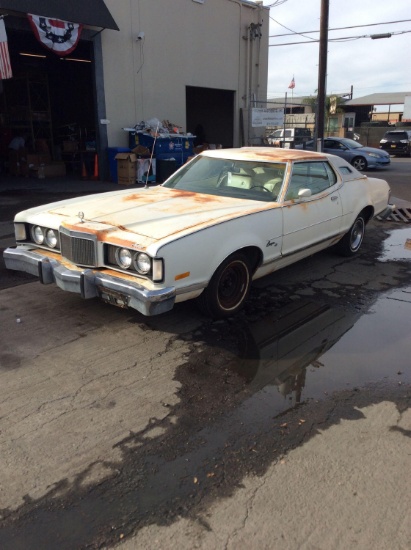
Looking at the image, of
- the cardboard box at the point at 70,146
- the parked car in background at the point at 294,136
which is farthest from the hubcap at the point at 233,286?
the parked car in background at the point at 294,136

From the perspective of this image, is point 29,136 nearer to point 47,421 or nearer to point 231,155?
point 231,155

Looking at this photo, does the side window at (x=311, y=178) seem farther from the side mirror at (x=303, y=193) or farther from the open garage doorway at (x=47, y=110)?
the open garage doorway at (x=47, y=110)

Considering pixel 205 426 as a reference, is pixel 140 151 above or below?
above

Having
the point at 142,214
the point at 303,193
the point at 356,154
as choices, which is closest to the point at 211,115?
the point at 356,154

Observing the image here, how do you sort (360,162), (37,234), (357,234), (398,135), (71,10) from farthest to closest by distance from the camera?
(398,135) → (360,162) → (71,10) → (357,234) → (37,234)

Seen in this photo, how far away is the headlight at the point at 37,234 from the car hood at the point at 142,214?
0.26ft

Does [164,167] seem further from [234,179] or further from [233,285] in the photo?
[233,285]

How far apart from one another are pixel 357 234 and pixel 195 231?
3872mm

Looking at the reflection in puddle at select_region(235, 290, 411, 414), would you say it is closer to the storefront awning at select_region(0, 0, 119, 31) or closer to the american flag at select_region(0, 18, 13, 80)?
the american flag at select_region(0, 18, 13, 80)

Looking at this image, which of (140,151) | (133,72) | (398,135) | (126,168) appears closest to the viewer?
(126,168)

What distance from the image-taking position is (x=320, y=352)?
398 centimetres

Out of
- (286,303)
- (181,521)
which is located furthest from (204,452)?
(286,303)

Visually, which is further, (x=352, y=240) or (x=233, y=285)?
(x=352, y=240)

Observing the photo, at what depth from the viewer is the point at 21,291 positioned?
5289 mm
